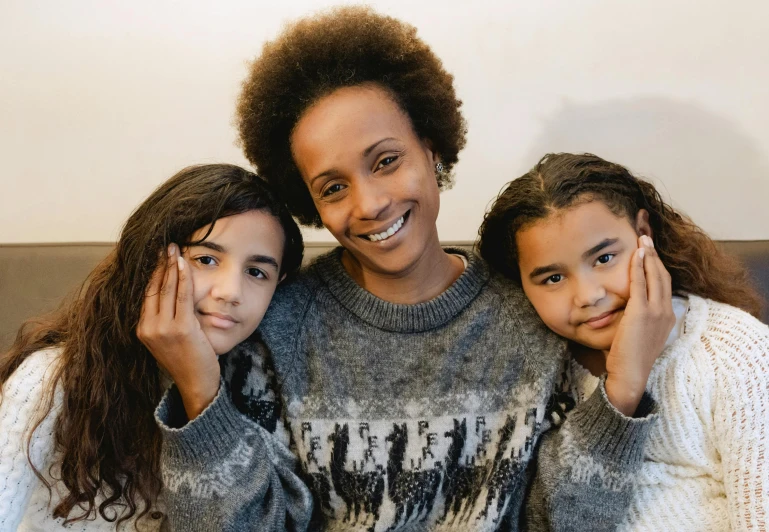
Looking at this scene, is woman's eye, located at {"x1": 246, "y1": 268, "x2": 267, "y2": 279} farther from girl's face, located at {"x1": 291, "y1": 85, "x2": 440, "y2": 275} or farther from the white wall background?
the white wall background

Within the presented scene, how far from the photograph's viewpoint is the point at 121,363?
99cm

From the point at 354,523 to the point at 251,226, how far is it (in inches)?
20.9

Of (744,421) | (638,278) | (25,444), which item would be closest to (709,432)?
(744,421)

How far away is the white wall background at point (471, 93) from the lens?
142 centimetres

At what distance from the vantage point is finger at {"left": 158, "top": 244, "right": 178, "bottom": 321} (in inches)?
35.9

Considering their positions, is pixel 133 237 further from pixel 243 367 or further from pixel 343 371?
pixel 343 371

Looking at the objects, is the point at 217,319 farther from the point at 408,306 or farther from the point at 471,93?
the point at 471,93

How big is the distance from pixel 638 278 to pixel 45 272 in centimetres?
123

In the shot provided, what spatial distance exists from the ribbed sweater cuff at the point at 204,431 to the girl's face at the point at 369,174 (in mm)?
344

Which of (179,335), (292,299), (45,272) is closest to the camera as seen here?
(179,335)

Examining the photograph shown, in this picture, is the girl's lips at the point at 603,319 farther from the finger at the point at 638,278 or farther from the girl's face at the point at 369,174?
the girl's face at the point at 369,174

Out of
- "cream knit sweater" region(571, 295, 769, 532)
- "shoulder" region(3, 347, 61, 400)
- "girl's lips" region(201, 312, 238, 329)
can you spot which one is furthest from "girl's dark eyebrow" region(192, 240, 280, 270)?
"cream knit sweater" region(571, 295, 769, 532)

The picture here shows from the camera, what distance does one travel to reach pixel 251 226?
98 centimetres

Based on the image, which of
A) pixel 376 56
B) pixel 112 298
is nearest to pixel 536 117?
pixel 376 56
